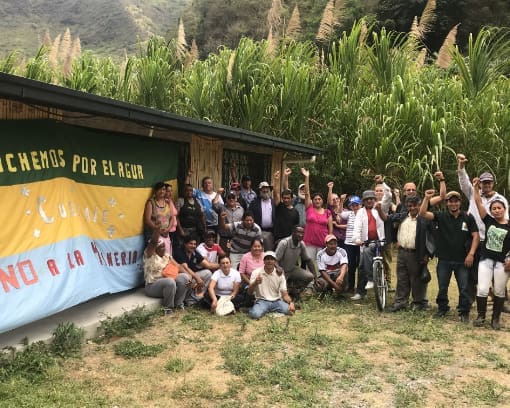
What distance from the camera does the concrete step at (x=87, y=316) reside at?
4520mm

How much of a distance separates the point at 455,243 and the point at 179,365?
3.84 meters

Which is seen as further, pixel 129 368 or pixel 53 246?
pixel 53 246

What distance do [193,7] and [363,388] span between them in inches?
1659

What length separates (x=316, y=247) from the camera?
7668mm

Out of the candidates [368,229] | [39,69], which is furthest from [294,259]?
[39,69]

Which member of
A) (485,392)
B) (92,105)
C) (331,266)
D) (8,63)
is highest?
(8,63)

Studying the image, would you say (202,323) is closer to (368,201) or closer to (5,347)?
(5,347)

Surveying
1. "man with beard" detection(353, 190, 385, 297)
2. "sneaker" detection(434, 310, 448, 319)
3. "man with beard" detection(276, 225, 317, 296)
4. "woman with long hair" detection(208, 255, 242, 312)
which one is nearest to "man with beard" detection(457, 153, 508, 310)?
"sneaker" detection(434, 310, 448, 319)

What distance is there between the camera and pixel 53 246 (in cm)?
493

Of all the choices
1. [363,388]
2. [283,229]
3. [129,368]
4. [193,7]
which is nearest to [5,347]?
[129,368]

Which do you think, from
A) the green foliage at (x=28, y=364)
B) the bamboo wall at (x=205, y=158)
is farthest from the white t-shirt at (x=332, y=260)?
the green foliage at (x=28, y=364)

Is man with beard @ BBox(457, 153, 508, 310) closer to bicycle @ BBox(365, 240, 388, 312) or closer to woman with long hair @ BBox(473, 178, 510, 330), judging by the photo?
woman with long hair @ BBox(473, 178, 510, 330)

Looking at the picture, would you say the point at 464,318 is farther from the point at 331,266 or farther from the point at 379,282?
the point at 331,266

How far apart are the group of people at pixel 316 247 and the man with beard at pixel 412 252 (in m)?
0.01
